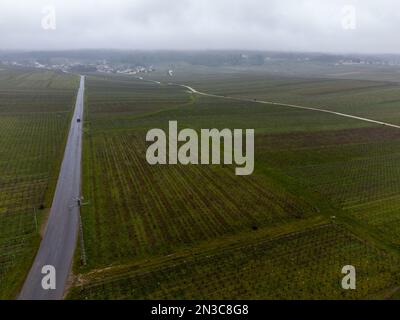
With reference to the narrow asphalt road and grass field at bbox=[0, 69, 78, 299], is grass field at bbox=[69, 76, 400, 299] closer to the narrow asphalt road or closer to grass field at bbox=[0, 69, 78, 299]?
the narrow asphalt road

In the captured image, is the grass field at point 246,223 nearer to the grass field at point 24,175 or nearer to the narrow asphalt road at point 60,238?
the narrow asphalt road at point 60,238

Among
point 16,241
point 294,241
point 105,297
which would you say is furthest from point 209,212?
point 16,241

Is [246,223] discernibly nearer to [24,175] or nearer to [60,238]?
[60,238]

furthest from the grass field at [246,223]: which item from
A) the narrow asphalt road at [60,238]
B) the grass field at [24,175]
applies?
the grass field at [24,175]

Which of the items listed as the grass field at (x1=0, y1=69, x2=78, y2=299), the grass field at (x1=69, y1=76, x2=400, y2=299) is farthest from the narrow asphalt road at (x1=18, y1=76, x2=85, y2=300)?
the grass field at (x1=69, y1=76, x2=400, y2=299)

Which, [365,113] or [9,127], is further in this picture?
[365,113]

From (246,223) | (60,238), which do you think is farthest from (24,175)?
(246,223)
